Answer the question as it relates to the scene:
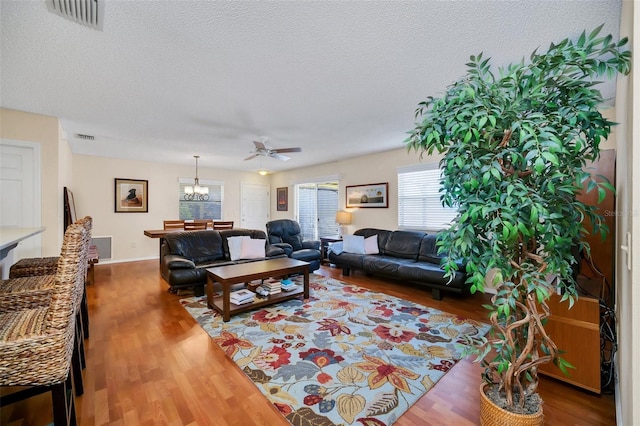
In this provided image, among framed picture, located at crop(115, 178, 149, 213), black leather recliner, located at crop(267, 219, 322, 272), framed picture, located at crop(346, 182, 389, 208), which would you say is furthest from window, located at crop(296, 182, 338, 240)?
framed picture, located at crop(115, 178, 149, 213)

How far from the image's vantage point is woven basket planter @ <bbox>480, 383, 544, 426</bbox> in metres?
1.30

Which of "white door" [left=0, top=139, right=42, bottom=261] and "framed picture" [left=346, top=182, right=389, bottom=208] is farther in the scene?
"framed picture" [left=346, top=182, right=389, bottom=208]

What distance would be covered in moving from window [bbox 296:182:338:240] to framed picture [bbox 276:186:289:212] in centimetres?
47

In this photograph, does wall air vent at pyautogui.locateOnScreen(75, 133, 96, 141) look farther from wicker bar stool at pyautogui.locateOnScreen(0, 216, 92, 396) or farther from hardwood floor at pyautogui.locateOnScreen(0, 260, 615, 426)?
wicker bar stool at pyautogui.locateOnScreen(0, 216, 92, 396)

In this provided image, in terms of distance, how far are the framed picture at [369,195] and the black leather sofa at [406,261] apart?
23.0 inches

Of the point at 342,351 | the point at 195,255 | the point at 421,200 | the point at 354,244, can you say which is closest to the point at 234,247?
the point at 195,255

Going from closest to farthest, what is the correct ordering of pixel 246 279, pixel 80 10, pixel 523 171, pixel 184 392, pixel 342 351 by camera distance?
1. pixel 523 171
2. pixel 80 10
3. pixel 184 392
4. pixel 342 351
5. pixel 246 279

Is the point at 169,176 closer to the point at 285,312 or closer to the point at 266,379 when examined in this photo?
the point at 285,312

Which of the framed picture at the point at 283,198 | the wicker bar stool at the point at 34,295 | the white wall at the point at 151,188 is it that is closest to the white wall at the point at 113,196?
the white wall at the point at 151,188

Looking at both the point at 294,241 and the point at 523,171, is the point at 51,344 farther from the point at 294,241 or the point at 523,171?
the point at 294,241

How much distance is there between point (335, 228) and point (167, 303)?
4.12 meters

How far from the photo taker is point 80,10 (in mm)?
1624

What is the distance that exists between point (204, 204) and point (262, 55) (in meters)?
6.18

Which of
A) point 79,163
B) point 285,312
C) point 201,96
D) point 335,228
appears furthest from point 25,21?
point 335,228
